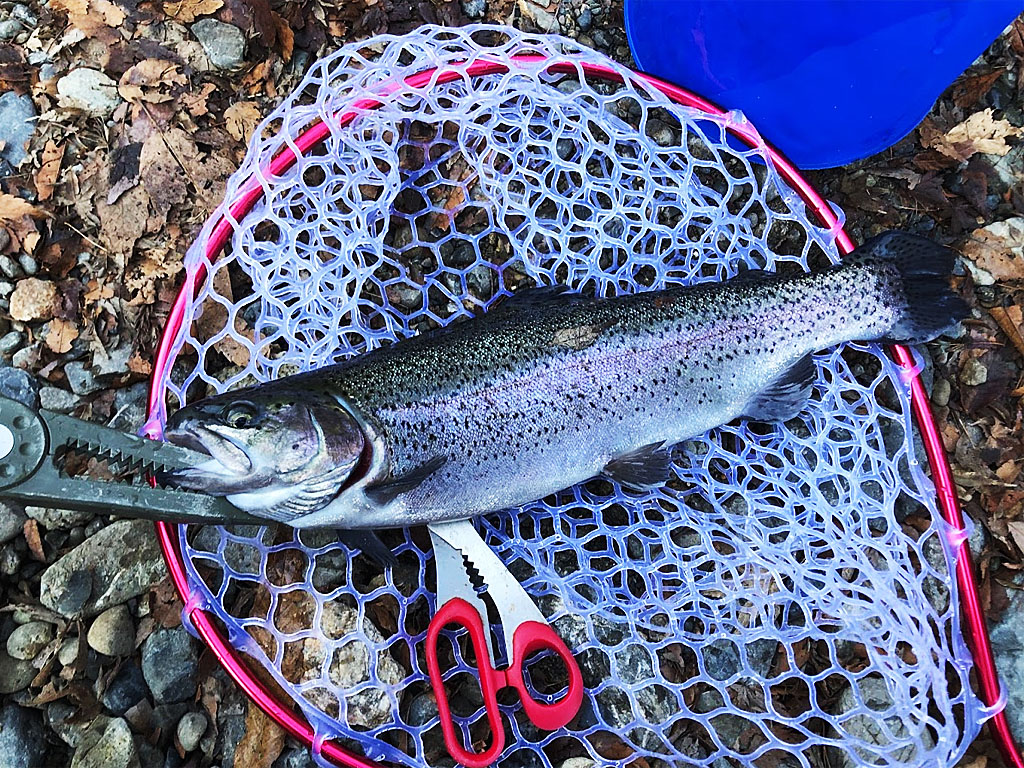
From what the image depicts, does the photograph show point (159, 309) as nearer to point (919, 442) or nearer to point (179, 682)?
point (179, 682)

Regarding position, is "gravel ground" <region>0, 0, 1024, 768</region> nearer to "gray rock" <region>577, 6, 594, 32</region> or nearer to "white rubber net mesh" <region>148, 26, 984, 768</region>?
"gray rock" <region>577, 6, 594, 32</region>

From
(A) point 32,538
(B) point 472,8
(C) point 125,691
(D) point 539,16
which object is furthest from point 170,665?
(D) point 539,16

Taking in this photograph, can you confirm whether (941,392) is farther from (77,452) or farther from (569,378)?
(77,452)

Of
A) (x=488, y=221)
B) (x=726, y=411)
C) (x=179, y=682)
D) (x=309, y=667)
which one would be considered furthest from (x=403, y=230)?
(x=179, y=682)

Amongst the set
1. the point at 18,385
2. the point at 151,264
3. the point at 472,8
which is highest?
the point at 472,8

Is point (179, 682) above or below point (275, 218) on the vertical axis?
below

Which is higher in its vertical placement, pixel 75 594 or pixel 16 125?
pixel 16 125

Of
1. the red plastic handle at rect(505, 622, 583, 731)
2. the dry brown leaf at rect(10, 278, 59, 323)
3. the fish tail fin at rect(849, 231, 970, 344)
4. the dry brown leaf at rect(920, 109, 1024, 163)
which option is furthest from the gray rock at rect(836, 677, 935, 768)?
the dry brown leaf at rect(10, 278, 59, 323)
